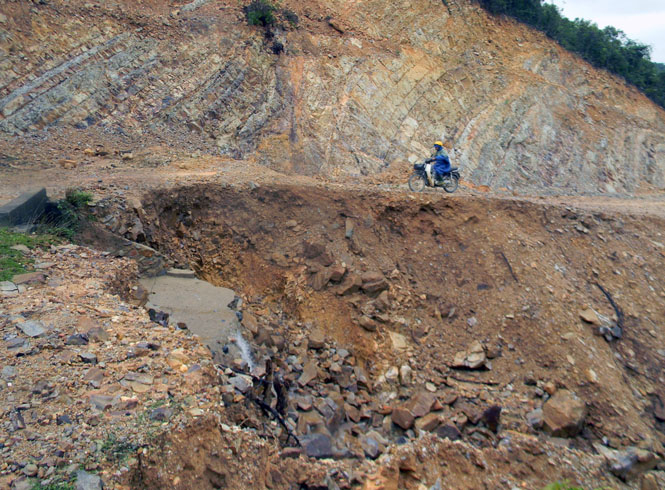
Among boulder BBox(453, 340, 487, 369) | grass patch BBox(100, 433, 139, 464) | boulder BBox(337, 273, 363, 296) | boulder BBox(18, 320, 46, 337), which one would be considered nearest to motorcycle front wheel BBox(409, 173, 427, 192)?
boulder BBox(337, 273, 363, 296)

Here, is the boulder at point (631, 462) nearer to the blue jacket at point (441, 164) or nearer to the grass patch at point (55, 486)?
the blue jacket at point (441, 164)

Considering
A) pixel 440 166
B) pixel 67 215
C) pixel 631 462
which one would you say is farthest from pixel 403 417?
pixel 67 215

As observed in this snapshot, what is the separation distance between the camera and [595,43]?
15820mm

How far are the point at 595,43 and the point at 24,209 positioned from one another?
1835cm

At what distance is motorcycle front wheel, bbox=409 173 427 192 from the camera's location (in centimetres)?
977

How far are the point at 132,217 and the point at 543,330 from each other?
23.2 feet

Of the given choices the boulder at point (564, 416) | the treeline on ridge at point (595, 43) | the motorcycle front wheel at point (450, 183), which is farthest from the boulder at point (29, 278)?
the treeline on ridge at point (595, 43)

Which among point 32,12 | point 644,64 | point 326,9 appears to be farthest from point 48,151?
point 644,64

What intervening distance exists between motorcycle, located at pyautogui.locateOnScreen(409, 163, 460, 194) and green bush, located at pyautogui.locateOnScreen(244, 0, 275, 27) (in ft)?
21.9

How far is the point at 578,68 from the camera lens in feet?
50.2

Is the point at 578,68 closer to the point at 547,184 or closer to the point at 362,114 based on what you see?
the point at 547,184

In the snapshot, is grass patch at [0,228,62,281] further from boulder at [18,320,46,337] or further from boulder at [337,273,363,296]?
boulder at [337,273,363,296]

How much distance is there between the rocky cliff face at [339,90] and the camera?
10117mm

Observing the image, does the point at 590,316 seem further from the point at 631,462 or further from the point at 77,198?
the point at 77,198
